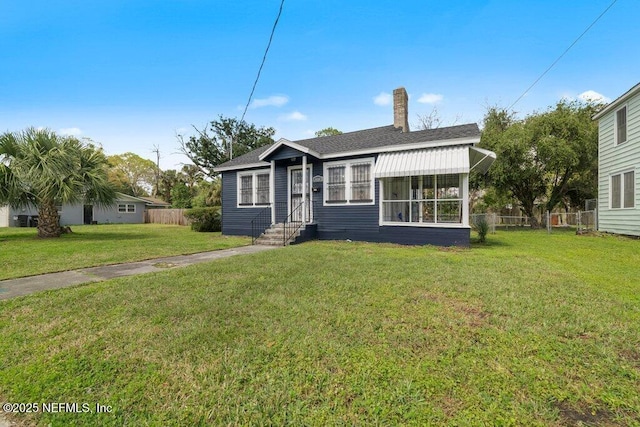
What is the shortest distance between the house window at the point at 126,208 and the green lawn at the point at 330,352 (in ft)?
110

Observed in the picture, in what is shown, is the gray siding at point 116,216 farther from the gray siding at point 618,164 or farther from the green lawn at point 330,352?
the gray siding at point 618,164

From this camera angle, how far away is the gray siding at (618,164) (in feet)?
37.0

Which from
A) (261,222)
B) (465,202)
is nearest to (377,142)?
(465,202)

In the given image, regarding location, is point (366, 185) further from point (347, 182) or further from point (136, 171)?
point (136, 171)

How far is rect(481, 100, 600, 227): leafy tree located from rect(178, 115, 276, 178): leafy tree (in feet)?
88.5

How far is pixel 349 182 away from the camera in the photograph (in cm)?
1188

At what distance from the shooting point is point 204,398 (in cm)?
209

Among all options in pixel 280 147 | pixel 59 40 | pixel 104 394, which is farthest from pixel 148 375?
pixel 59 40

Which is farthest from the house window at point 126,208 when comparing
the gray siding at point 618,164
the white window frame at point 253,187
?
the gray siding at point 618,164

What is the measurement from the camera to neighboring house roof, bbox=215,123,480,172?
10135 millimetres

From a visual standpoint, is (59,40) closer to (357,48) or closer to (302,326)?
(357,48)

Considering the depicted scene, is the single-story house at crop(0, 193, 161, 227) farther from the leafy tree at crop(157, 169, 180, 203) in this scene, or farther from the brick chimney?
the brick chimney

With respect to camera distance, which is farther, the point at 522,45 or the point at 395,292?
the point at 522,45

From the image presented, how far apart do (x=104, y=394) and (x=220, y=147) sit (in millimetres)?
38162
